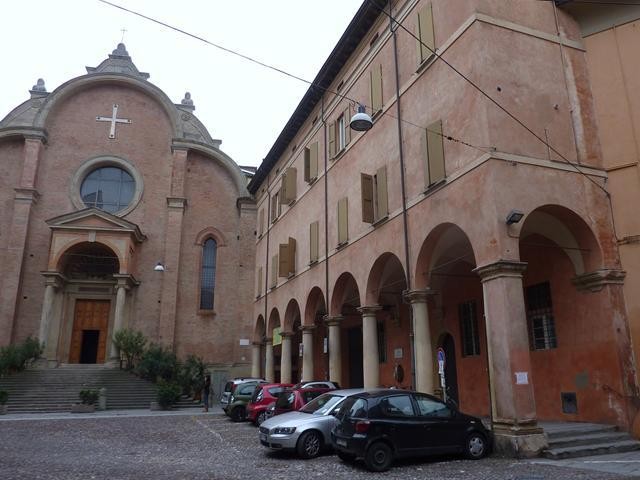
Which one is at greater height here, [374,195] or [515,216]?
[374,195]

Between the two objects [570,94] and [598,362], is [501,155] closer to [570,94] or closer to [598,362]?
[570,94]

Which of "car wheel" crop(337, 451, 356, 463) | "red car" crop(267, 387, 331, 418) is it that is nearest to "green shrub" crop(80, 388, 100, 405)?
"red car" crop(267, 387, 331, 418)

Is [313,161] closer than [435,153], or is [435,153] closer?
[435,153]

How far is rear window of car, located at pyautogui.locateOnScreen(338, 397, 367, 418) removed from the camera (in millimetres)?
9055

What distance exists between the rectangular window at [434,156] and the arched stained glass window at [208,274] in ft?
66.8

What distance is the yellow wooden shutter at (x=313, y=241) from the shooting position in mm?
20547

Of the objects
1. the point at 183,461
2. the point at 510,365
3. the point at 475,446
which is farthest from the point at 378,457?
the point at 183,461

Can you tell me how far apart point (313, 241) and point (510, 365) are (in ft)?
38.8

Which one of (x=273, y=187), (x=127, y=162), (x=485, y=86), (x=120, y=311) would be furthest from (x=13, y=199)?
(x=485, y=86)

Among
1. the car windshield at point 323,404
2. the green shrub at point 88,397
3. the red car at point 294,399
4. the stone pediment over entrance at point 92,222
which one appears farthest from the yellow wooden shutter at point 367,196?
the stone pediment over entrance at point 92,222

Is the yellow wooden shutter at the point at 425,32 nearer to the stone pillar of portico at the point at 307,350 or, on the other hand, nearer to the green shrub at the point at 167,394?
the stone pillar of portico at the point at 307,350

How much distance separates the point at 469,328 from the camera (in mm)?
16266

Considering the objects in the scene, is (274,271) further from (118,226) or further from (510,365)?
(510,365)

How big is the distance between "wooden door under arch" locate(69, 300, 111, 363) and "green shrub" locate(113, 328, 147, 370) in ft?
8.88
